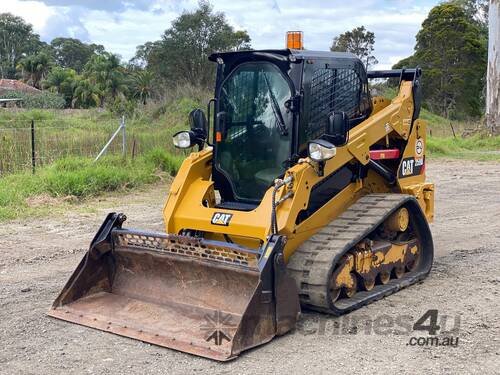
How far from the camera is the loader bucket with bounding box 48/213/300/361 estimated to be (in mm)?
4871

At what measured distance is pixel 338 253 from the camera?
5.40m

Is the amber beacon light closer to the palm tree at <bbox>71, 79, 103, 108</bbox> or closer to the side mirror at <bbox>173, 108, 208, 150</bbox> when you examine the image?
the side mirror at <bbox>173, 108, 208, 150</bbox>

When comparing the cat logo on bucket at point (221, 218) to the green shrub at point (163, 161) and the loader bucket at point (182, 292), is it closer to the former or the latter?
the loader bucket at point (182, 292)

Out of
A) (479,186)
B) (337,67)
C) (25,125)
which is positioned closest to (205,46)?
(25,125)

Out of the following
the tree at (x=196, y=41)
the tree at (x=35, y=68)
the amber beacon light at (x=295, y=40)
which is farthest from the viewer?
the tree at (x=35, y=68)

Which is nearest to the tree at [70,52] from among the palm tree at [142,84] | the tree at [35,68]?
the tree at [35,68]

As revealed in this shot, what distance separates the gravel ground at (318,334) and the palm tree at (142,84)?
3486cm

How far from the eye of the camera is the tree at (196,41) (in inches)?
1485

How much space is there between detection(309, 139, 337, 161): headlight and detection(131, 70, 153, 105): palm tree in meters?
36.7

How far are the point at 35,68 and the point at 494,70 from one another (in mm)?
48252

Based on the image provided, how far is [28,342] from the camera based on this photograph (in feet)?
16.8

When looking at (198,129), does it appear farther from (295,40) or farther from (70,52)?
(70,52)

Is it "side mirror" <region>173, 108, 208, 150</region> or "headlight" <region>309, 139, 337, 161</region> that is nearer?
"headlight" <region>309, 139, 337, 161</region>

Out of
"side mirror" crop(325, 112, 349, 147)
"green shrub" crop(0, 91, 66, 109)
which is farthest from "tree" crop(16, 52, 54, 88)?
"side mirror" crop(325, 112, 349, 147)
